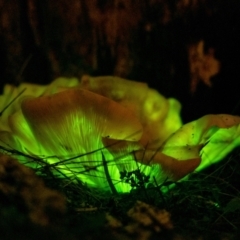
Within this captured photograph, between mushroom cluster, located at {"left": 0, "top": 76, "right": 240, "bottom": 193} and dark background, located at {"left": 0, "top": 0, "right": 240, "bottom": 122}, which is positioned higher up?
dark background, located at {"left": 0, "top": 0, "right": 240, "bottom": 122}

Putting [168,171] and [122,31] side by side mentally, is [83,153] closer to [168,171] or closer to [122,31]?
Answer: [168,171]

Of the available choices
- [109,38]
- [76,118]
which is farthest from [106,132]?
[109,38]

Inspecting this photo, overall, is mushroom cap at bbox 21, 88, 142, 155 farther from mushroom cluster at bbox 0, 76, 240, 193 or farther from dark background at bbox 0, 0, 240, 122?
dark background at bbox 0, 0, 240, 122

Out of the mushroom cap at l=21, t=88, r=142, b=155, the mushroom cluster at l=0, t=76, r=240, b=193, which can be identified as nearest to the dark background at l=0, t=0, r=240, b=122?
the mushroom cluster at l=0, t=76, r=240, b=193

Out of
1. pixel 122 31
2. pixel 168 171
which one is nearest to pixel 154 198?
pixel 168 171

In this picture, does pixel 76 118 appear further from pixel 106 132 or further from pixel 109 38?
pixel 109 38

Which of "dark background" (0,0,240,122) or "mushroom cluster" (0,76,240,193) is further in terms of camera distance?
"dark background" (0,0,240,122)

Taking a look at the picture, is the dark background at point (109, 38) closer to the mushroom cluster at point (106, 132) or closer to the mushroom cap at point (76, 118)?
the mushroom cluster at point (106, 132)
